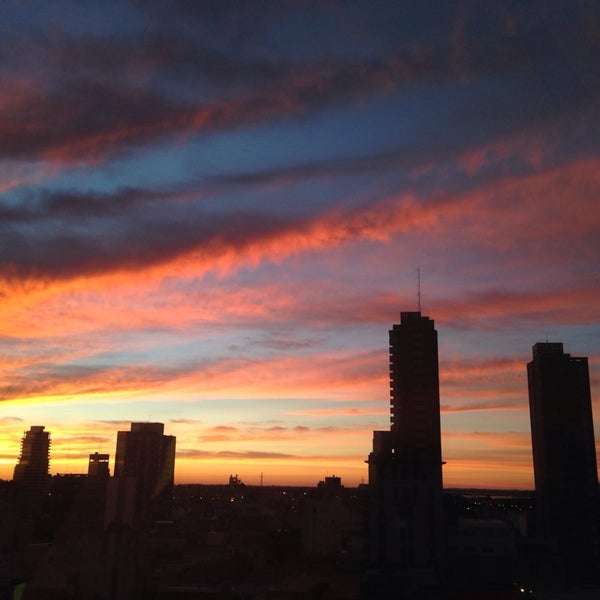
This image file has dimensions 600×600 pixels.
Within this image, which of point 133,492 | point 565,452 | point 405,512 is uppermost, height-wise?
point 565,452

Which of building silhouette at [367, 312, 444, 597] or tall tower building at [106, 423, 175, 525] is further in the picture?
tall tower building at [106, 423, 175, 525]

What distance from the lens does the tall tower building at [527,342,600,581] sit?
123 metres

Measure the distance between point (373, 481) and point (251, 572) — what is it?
17.2 meters

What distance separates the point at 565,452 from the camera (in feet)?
448

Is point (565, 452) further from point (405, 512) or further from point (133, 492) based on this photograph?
point (133, 492)

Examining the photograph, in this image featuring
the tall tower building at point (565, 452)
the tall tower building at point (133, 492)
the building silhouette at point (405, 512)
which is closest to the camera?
the building silhouette at point (405, 512)

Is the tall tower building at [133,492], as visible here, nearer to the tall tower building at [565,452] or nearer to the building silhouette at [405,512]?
the building silhouette at [405,512]

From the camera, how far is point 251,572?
72688 mm

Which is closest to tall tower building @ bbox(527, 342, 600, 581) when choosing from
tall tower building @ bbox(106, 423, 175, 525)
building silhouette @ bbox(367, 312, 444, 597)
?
building silhouette @ bbox(367, 312, 444, 597)

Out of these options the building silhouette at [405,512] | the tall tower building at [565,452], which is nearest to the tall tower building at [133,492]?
the building silhouette at [405,512]

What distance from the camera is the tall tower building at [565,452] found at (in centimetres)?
12275

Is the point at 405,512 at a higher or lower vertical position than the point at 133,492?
lower

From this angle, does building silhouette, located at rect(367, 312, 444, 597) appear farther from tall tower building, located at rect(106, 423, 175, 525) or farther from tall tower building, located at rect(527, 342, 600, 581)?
tall tower building, located at rect(527, 342, 600, 581)

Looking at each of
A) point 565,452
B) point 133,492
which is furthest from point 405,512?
point 565,452
